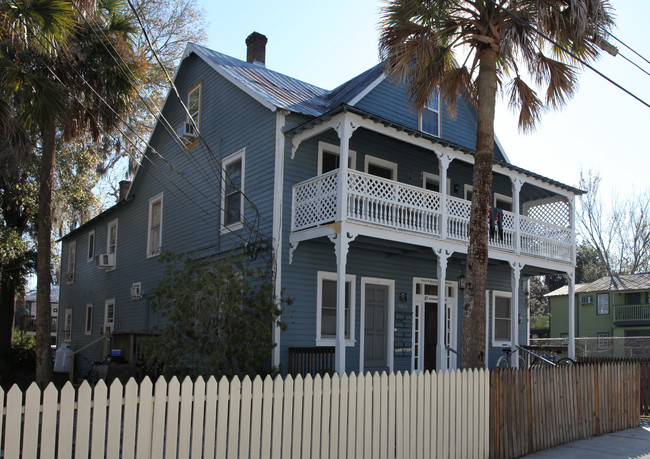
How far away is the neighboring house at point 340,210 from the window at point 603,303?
2439 cm

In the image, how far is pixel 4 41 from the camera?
12016mm

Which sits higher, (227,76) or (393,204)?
(227,76)

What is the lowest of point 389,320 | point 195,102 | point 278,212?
point 389,320

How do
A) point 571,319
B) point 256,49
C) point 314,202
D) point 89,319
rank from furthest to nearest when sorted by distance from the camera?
point 89,319, point 256,49, point 571,319, point 314,202

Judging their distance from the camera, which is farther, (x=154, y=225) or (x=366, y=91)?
(x=154, y=225)

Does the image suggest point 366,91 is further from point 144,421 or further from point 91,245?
point 91,245

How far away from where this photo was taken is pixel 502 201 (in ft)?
62.8

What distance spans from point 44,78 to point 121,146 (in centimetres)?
1885

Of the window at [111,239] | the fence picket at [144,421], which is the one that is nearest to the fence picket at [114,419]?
the fence picket at [144,421]

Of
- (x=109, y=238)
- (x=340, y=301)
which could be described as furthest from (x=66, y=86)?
(x=109, y=238)

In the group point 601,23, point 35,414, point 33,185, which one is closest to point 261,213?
point 601,23

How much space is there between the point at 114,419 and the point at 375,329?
10097 millimetres

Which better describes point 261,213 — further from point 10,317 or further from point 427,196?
point 10,317

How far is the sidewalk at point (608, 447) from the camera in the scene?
909 centimetres
